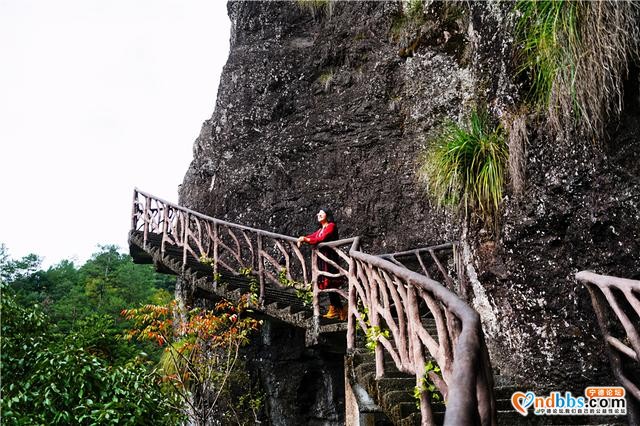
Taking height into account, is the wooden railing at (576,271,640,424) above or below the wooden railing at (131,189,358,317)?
below

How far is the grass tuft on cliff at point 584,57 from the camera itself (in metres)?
4.33

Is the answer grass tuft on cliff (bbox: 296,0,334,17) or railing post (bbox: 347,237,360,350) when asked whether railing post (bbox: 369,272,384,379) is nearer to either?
railing post (bbox: 347,237,360,350)

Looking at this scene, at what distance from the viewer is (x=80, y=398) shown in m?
6.67

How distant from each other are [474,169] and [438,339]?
8.84 feet

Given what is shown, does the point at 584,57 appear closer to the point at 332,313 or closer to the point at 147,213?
the point at 332,313

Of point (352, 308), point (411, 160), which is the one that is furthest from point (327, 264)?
point (411, 160)

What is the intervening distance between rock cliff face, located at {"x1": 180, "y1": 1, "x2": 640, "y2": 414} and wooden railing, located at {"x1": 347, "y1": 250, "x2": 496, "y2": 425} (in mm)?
Answer: 1213

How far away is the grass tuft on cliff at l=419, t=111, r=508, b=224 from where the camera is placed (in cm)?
536

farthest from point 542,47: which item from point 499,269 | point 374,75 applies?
point 374,75

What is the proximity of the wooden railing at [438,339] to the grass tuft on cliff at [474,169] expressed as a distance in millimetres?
1211

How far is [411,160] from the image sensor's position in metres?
10.6

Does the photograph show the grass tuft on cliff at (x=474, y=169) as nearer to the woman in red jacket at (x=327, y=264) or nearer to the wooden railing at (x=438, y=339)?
the wooden railing at (x=438, y=339)

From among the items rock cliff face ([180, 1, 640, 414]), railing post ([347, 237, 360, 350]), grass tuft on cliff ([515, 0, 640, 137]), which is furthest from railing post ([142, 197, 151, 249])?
grass tuft on cliff ([515, 0, 640, 137])

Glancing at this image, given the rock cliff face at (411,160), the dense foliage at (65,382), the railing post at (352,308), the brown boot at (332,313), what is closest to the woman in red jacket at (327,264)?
the brown boot at (332,313)
